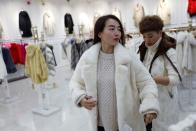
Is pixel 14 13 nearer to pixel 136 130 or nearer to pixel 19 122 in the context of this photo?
pixel 19 122

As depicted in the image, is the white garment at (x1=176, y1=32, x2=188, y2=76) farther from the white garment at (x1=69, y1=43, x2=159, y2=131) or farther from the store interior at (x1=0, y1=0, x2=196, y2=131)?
the white garment at (x1=69, y1=43, x2=159, y2=131)

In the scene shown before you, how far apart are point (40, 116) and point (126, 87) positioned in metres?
3.10

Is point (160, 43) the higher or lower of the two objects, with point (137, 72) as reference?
higher

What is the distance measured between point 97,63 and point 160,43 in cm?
71

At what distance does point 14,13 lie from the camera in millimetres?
8336

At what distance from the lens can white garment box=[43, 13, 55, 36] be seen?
31.1 feet

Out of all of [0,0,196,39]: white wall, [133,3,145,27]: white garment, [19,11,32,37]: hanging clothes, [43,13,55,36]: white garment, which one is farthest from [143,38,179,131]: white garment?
[43,13,55,36]: white garment

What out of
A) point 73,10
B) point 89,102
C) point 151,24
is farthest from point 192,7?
point 89,102

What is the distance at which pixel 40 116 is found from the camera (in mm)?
4254

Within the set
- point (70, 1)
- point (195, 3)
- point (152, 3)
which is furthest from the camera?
point (70, 1)

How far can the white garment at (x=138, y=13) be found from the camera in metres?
9.65

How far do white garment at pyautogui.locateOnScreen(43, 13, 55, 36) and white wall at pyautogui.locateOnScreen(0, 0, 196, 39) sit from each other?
0.56 feet

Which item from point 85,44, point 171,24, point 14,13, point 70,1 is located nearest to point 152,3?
point 171,24

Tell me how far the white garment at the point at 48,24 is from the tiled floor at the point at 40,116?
412cm
